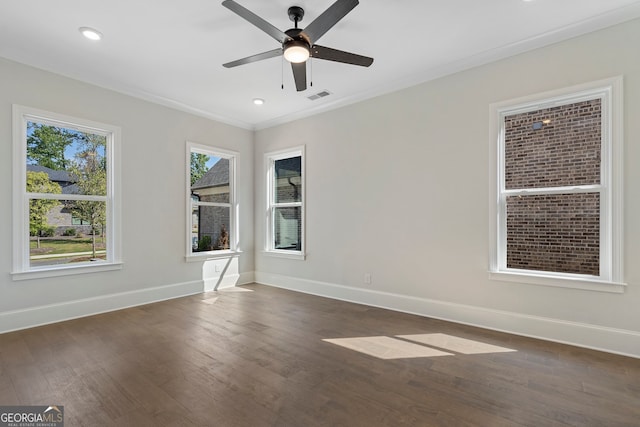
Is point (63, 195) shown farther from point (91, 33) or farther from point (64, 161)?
point (91, 33)

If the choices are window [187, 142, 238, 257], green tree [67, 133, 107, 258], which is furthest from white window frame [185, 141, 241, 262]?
green tree [67, 133, 107, 258]

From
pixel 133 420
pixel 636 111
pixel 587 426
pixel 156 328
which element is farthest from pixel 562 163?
pixel 156 328

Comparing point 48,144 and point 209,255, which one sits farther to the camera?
point 209,255

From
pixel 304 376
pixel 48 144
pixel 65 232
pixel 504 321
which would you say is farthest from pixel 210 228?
pixel 504 321

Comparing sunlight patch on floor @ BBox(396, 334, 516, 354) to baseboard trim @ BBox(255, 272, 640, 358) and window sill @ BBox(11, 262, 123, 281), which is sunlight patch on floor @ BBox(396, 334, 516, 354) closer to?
baseboard trim @ BBox(255, 272, 640, 358)

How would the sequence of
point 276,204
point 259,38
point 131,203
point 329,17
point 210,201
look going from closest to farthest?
point 329,17
point 259,38
point 131,203
point 210,201
point 276,204

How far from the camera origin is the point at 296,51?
2521 mm

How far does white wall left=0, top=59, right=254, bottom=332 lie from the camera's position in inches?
131

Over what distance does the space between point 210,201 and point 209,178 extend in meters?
0.39

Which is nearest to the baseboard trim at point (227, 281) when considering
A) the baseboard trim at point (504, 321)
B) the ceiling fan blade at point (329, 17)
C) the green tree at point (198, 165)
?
the baseboard trim at point (504, 321)

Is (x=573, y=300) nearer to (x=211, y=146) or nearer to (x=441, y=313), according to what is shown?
(x=441, y=313)

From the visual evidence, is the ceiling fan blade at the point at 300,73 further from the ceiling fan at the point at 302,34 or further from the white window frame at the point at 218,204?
the white window frame at the point at 218,204

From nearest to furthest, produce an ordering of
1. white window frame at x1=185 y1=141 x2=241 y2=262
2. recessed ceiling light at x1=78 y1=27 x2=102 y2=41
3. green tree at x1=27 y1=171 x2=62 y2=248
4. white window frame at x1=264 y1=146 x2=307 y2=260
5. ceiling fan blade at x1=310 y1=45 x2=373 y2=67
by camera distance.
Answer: ceiling fan blade at x1=310 y1=45 x2=373 y2=67, recessed ceiling light at x1=78 y1=27 x2=102 y2=41, green tree at x1=27 y1=171 x2=62 y2=248, white window frame at x1=185 y1=141 x2=241 y2=262, white window frame at x1=264 y1=146 x2=307 y2=260

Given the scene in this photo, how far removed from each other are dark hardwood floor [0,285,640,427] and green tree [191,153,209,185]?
2.37 meters
